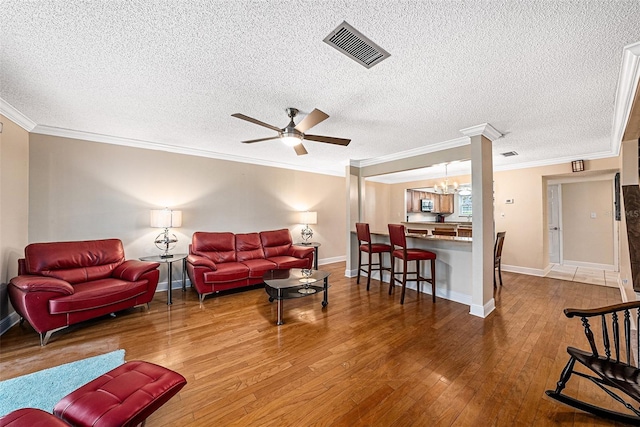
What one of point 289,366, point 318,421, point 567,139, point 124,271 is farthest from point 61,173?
point 567,139

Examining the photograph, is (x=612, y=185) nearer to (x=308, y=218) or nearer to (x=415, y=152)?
(x=415, y=152)

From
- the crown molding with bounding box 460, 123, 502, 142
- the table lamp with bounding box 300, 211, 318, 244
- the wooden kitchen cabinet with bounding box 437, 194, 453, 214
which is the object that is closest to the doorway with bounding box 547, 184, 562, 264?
the wooden kitchen cabinet with bounding box 437, 194, 453, 214

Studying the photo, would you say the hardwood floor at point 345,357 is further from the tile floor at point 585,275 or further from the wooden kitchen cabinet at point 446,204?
the wooden kitchen cabinet at point 446,204

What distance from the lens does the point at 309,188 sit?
6.02 metres

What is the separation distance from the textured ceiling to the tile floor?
3025 millimetres

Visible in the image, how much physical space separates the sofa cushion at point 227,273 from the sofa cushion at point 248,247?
1.40 ft

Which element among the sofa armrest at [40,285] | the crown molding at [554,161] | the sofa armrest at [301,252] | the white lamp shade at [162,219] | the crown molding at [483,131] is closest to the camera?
the sofa armrest at [40,285]

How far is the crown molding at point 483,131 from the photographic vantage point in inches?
120

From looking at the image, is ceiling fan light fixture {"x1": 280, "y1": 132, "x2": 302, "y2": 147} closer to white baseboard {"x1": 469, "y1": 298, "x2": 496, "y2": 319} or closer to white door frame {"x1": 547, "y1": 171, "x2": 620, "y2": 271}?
white baseboard {"x1": 469, "y1": 298, "x2": 496, "y2": 319}

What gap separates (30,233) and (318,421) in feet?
13.7

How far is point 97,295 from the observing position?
8.82ft

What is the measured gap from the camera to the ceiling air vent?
155cm

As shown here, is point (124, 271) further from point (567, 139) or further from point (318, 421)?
point (567, 139)

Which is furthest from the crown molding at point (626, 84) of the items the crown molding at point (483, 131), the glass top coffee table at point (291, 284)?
the glass top coffee table at point (291, 284)
